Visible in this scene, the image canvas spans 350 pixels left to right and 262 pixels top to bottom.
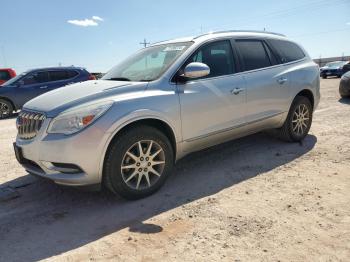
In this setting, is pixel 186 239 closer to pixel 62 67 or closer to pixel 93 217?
pixel 93 217

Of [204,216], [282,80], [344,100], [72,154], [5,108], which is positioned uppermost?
[282,80]

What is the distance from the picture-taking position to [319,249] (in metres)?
2.78

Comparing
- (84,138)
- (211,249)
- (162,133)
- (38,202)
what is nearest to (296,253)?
(211,249)

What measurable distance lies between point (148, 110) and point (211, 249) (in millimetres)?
1612

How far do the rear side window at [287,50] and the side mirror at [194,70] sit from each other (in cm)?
197

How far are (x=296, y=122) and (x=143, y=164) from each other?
306cm

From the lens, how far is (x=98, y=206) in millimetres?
3816

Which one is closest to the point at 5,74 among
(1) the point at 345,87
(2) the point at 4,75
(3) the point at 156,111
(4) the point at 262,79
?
(2) the point at 4,75

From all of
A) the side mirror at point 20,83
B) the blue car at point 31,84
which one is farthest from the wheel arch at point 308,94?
the side mirror at point 20,83

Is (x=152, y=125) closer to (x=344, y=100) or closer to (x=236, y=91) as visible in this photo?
(x=236, y=91)

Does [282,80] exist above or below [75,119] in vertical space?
above

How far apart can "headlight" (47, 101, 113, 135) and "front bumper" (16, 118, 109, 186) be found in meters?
0.05

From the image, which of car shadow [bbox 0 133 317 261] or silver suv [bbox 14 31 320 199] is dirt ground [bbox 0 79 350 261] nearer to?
car shadow [bbox 0 133 317 261]

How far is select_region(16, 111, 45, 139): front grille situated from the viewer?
12.0 ft
